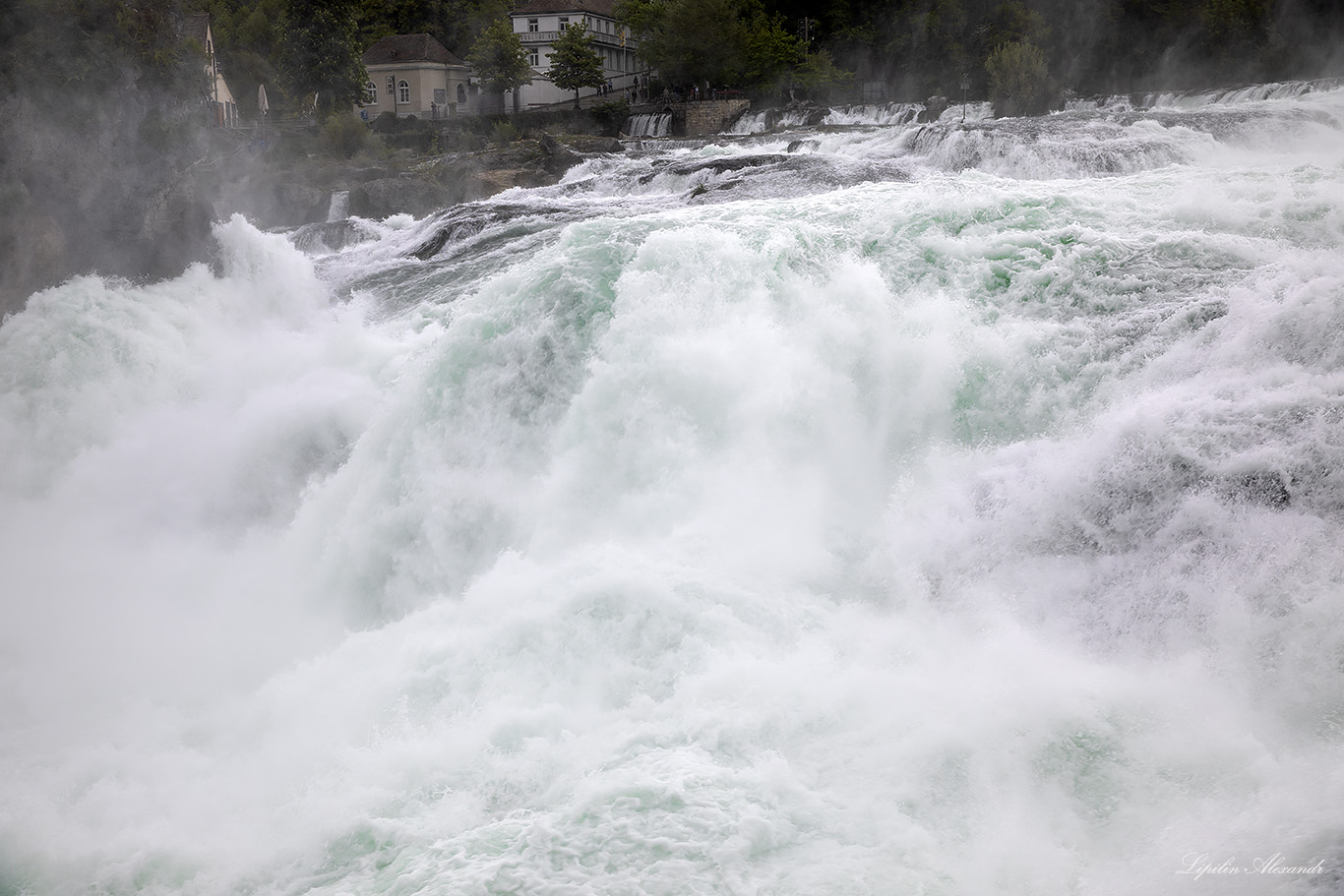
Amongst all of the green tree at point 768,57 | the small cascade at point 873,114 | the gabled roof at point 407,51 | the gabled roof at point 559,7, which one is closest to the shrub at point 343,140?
the small cascade at point 873,114

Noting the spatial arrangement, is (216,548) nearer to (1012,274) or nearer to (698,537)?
(698,537)

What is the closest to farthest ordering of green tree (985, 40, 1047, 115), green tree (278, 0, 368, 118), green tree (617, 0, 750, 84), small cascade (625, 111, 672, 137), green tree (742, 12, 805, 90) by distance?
green tree (985, 40, 1047, 115), small cascade (625, 111, 672, 137), green tree (278, 0, 368, 118), green tree (617, 0, 750, 84), green tree (742, 12, 805, 90)

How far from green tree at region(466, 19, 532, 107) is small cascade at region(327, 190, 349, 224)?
65.1 ft

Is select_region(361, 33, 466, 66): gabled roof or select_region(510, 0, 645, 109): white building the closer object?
select_region(361, 33, 466, 66): gabled roof

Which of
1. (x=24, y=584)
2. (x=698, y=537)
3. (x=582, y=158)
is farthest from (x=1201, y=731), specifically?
(x=582, y=158)

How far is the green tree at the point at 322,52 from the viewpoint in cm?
3325

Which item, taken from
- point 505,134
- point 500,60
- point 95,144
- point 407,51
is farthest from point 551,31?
point 95,144

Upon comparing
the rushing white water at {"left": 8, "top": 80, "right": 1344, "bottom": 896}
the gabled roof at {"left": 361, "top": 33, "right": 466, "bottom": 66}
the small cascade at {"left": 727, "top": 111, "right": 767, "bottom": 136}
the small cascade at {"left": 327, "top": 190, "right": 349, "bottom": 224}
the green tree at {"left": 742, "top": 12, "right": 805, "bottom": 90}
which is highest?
the gabled roof at {"left": 361, "top": 33, "right": 466, "bottom": 66}

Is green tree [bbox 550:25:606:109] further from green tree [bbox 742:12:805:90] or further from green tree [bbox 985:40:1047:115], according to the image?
green tree [bbox 985:40:1047:115]

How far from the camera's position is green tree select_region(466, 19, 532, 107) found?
37.9m

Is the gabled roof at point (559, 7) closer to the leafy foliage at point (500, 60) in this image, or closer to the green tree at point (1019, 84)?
the leafy foliage at point (500, 60)

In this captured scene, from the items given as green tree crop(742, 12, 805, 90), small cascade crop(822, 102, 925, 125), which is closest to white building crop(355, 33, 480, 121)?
green tree crop(742, 12, 805, 90)

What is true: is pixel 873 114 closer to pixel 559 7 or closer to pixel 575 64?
pixel 575 64

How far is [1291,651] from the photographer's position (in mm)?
4125
